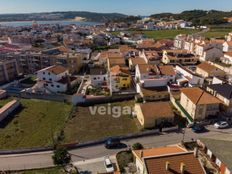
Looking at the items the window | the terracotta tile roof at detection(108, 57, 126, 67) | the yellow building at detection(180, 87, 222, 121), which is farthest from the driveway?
the terracotta tile roof at detection(108, 57, 126, 67)

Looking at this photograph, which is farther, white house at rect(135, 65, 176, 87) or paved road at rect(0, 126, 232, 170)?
white house at rect(135, 65, 176, 87)

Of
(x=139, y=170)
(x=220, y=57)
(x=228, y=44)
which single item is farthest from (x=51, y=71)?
(x=228, y=44)

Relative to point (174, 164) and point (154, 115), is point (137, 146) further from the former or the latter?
point (174, 164)

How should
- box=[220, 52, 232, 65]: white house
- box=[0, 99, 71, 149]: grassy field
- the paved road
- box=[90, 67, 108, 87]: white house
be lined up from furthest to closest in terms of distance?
box=[220, 52, 232, 65]: white house
box=[90, 67, 108, 87]: white house
box=[0, 99, 71, 149]: grassy field
the paved road

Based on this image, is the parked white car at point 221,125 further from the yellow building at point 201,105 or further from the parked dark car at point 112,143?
the parked dark car at point 112,143

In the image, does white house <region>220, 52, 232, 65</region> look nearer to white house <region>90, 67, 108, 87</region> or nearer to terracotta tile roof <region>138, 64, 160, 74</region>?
terracotta tile roof <region>138, 64, 160, 74</region>

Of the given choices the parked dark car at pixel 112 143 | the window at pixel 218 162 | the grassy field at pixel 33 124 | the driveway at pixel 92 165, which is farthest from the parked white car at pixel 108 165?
the window at pixel 218 162

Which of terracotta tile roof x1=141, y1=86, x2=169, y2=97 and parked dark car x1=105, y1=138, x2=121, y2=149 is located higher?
terracotta tile roof x1=141, y1=86, x2=169, y2=97
